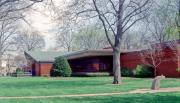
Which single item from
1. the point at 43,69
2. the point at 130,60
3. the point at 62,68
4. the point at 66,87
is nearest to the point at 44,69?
the point at 43,69

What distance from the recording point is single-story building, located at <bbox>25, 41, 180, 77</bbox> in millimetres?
42844

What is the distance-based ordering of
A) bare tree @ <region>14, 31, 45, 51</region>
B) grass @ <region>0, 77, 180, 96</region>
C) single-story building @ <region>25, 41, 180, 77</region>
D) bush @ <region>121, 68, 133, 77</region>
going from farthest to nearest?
bare tree @ <region>14, 31, 45, 51</region>, bush @ <region>121, 68, 133, 77</region>, single-story building @ <region>25, 41, 180, 77</region>, grass @ <region>0, 77, 180, 96</region>

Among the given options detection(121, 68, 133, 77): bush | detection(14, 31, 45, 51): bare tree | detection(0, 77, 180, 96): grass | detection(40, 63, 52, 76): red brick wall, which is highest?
detection(14, 31, 45, 51): bare tree

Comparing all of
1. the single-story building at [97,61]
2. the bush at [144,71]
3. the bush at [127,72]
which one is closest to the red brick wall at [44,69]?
the single-story building at [97,61]

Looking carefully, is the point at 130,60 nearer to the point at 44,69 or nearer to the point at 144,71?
the point at 144,71

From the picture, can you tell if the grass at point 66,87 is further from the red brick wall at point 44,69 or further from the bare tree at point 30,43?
the bare tree at point 30,43

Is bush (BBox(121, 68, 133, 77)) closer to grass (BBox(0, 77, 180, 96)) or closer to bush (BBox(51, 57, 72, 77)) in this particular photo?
bush (BBox(51, 57, 72, 77))

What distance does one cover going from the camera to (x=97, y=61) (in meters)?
59.4

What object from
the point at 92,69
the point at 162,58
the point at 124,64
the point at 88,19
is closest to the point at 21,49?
the point at 92,69

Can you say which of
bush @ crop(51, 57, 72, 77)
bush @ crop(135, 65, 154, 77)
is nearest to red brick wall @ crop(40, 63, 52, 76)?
bush @ crop(51, 57, 72, 77)

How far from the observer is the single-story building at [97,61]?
141 ft

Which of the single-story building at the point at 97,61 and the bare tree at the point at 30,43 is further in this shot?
the bare tree at the point at 30,43

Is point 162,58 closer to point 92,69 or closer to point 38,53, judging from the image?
point 92,69

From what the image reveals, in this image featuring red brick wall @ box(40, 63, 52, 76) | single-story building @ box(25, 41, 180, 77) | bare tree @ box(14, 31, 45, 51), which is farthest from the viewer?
bare tree @ box(14, 31, 45, 51)
